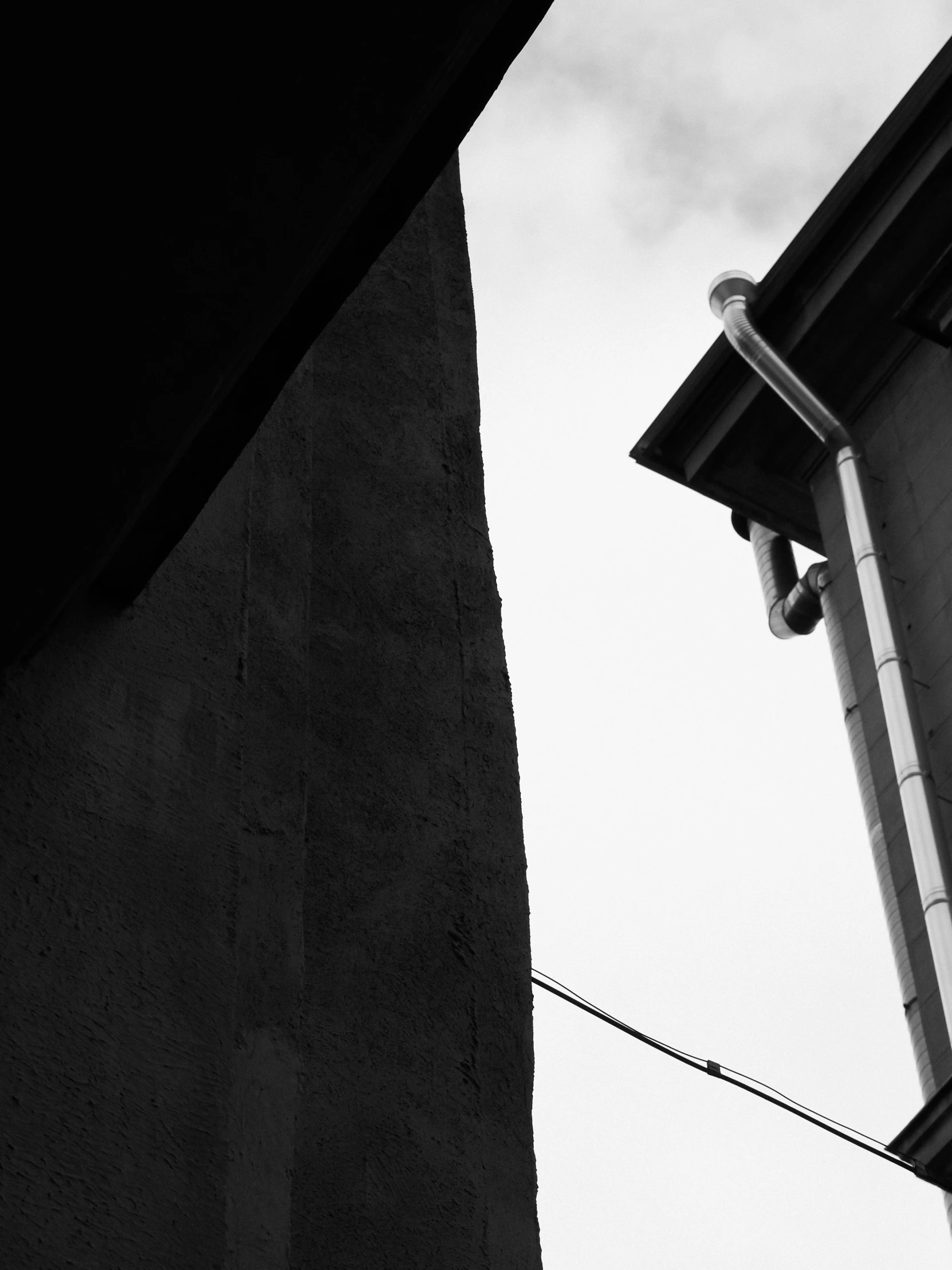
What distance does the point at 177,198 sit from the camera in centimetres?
252

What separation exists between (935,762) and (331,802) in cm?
1791

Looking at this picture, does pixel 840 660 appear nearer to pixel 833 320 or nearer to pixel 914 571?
pixel 914 571

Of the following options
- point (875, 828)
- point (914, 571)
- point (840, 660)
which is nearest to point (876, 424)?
point (914, 571)

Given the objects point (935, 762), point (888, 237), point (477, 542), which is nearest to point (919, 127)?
point (888, 237)

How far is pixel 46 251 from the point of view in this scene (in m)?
2.53

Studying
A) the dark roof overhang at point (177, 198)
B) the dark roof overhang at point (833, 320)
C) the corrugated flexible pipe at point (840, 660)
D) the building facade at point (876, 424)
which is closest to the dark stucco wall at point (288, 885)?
the dark roof overhang at point (177, 198)

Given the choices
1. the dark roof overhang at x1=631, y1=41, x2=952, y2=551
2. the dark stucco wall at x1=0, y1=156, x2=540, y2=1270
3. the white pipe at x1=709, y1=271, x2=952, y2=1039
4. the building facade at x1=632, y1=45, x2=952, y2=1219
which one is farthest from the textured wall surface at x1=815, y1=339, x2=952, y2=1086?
the dark stucco wall at x1=0, y1=156, x2=540, y2=1270

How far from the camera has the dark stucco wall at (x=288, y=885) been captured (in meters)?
2.95

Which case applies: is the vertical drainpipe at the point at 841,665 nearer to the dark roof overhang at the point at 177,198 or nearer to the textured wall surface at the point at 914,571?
the textured wall surface at the point at 914,571

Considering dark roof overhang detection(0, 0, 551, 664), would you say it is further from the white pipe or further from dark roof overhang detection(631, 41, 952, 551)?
dark roof overhang detection(631, 41, 952, 551)

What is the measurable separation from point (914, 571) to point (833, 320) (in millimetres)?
3883

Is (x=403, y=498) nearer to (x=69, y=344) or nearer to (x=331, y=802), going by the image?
(x=331, y=802)

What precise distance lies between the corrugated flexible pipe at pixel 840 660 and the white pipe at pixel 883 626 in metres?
0.62

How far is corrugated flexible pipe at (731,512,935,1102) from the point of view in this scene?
20.5 metres
